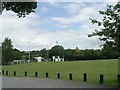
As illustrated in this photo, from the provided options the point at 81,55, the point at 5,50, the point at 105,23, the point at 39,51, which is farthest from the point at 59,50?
the point at 105,23

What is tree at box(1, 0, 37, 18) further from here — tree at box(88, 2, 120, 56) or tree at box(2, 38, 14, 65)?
tree at box(2, 38, 14, 65)

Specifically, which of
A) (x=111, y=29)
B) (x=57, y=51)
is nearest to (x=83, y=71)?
(x=111, y=29)

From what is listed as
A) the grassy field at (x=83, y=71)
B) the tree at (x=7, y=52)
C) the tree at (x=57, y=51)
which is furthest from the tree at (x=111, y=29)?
the tree at (x=57, y=51)

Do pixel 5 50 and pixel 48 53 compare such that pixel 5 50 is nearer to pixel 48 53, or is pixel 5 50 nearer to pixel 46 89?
pixel 48 53

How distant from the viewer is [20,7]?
21.0 meters

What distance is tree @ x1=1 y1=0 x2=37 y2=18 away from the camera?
20609mm

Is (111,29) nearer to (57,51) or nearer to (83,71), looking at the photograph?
(83,71)

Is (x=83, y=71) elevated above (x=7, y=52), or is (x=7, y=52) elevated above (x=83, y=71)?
(x=7, y=52)

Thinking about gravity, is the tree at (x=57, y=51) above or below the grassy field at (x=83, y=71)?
above

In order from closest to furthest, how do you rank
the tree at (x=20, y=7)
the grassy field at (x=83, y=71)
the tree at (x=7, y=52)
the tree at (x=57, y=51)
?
the tree at (x=20, y=7) < the grassy field at (x=83, y=71) < the tree at (x=7, y=52) < the tree at (x=57, y=51)

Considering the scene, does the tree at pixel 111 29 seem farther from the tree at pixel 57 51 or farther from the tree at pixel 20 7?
the tree at pixel 57 51

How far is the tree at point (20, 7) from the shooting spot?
2061cm

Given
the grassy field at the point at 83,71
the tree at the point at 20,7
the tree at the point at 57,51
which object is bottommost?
the grassy field at the point at 83,71

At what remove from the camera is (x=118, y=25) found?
827 inches
